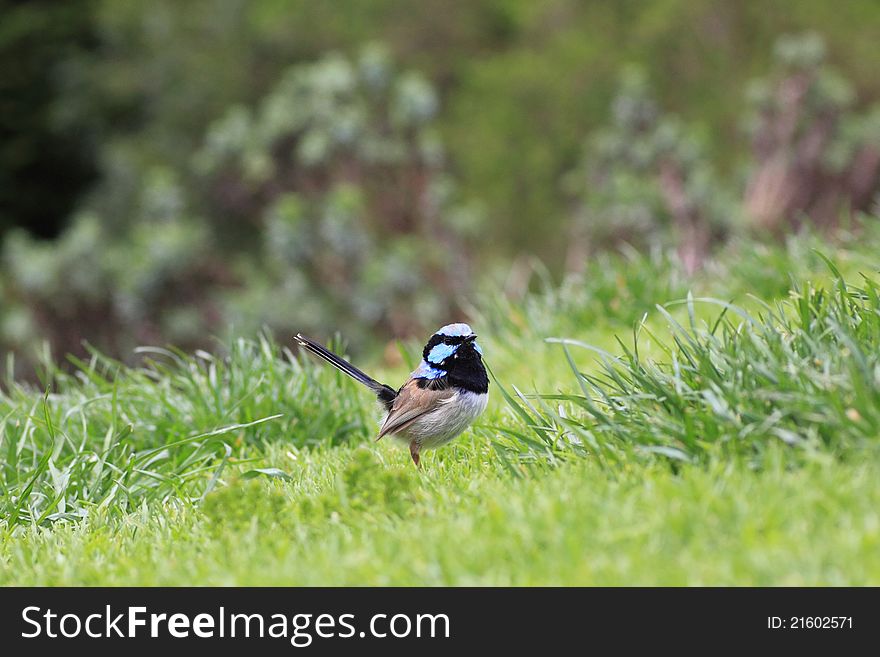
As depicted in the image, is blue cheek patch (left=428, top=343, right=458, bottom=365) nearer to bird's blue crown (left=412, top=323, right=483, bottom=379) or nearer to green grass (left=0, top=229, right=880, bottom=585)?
bird's blue crown (left=412, top=323, right=483, bottom=379)

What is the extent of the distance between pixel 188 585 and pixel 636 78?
10.3m

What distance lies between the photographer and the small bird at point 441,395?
371 cm

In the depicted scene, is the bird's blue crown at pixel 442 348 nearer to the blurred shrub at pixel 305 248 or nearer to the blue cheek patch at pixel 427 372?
the blue cheek patch at pixel 427 372

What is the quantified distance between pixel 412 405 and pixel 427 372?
164 millimetres

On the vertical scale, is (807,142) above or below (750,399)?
above

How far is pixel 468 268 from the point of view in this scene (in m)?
12.7

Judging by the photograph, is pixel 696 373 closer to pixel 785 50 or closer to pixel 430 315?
pixel 430 315

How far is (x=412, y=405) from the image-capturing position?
3795 millimetres

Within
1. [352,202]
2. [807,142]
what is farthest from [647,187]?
[352,202]

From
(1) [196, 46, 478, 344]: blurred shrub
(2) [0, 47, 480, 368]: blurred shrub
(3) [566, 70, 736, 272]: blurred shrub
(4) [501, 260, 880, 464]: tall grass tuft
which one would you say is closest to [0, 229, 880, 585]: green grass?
(4) [501, 260, 880, 464]: tall grass tuft

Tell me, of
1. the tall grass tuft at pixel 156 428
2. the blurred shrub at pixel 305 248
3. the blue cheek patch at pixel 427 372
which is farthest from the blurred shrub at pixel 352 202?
the blue cheek patch at pixel 427 372

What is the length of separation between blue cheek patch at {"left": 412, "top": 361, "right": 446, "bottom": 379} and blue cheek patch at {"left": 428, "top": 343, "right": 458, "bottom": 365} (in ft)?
0.09

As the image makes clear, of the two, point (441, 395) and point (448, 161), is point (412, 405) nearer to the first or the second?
point (441, 395)

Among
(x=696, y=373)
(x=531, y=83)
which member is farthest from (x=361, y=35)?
(x=696, y=373)
